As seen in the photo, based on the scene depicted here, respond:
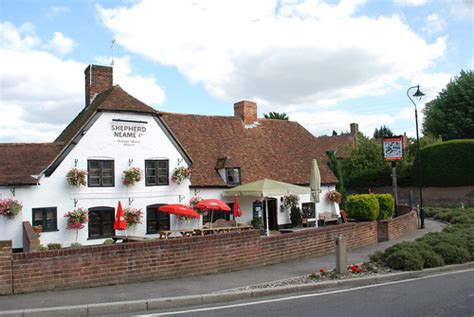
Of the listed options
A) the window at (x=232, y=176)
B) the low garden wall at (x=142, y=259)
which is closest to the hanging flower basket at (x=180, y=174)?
the window at (x=232, y=176)

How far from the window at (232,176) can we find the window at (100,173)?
6.62 metres

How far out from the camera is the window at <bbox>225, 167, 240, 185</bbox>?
1014 inches

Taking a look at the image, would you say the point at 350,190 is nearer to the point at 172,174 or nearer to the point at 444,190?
the point at 444,190

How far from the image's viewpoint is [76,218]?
19906mm

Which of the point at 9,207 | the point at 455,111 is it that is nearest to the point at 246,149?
the point at 9,207

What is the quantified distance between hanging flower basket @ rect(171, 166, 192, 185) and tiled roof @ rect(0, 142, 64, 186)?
211 inches

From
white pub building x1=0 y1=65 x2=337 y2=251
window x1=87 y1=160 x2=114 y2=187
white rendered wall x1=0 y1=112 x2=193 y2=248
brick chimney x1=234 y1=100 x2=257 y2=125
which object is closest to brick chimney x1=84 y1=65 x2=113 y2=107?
white pub building x1=0 y1=65 x2=337 y2=251

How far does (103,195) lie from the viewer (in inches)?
835

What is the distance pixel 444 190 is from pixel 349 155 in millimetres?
11026

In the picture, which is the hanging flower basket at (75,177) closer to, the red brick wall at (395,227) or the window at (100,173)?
the window at (100,173)

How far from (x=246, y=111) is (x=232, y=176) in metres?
6.52

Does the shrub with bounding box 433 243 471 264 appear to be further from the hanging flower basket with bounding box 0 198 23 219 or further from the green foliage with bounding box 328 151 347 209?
the green foliage with bounding box 328 151 347 209

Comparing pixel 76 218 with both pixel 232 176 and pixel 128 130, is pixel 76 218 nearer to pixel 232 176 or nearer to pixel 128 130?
pixel 128 130

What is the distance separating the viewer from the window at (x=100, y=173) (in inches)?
830
